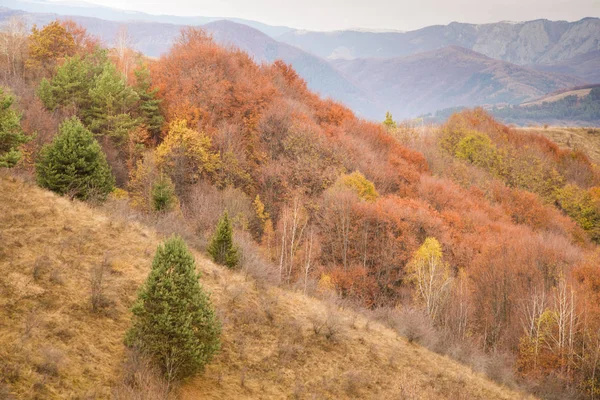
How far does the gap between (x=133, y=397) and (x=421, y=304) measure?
25596 millimetres

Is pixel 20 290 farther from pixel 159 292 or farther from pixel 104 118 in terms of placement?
pixel 104 118

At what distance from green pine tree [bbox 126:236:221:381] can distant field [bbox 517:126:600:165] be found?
433ft

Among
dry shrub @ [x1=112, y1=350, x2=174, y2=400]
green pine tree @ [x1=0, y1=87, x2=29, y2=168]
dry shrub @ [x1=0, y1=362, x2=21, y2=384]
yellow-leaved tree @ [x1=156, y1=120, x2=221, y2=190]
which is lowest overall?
dry shrub @ [x1=112, y1=350, x2=174, y2=400]

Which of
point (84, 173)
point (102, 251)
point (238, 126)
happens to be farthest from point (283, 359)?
point (238, 126)

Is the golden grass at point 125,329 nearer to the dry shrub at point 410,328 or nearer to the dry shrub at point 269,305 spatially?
the dry shrub at point 269,305

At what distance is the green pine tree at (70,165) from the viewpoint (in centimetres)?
1977

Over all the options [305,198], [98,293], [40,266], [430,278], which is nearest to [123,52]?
[305,198]

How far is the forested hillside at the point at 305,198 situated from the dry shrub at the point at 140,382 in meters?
3.24

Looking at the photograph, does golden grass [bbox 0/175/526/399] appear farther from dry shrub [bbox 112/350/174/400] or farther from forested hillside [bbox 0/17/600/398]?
forested hillside [bbox 0/17/600/398]

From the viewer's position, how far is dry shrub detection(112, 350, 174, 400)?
9203mm

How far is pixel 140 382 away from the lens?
9344mm

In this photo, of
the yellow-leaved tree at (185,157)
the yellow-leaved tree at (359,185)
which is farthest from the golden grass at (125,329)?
the yellow-leaved tree at (359,185)

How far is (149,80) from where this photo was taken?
47.1m

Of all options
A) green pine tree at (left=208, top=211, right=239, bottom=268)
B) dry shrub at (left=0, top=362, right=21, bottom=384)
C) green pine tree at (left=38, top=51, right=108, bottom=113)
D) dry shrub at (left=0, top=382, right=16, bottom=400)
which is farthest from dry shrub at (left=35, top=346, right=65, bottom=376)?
green pine tree at (left=38, top=51, right=108, bottom=113)
